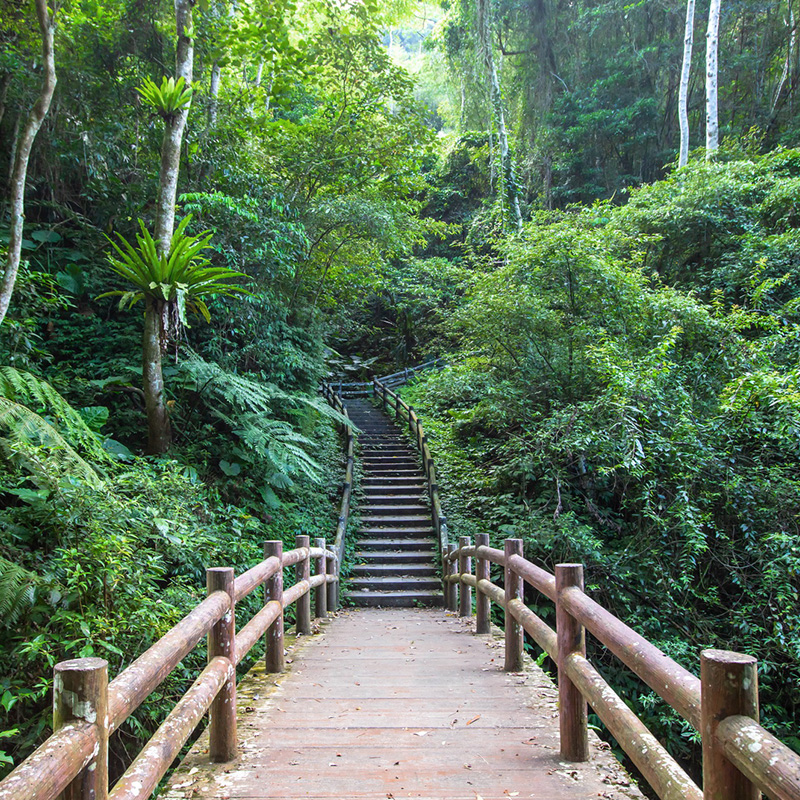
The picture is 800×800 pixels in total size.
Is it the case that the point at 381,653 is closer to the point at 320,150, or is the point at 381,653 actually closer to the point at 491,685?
the point at 491,685

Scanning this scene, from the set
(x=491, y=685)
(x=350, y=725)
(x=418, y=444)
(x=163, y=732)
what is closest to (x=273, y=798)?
(x=163, y=732)

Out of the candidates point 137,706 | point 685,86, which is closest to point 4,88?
point 137,706

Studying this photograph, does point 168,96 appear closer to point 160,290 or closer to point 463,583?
point 160,290

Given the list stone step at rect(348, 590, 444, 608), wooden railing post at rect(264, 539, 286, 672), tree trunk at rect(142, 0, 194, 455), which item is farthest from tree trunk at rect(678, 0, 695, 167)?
wooden railing post at rect(264, 539, 286, 672)

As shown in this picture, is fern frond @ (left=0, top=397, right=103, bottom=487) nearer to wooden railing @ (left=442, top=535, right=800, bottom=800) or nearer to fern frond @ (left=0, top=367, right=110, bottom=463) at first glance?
fern frond @ (left=0, top=367, right=110, bottom=463)

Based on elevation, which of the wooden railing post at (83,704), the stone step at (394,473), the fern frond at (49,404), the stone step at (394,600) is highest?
the fern frond at (49,404)

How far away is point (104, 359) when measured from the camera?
8.76 metres

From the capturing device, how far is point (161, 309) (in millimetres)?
7004

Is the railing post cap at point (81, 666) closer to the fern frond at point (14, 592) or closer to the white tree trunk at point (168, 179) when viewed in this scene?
the fern frond at point (14, 592)

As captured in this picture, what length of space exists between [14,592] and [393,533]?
7985mm

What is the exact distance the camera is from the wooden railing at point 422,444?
10.2 meters

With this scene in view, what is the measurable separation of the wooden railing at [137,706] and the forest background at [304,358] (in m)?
1.11

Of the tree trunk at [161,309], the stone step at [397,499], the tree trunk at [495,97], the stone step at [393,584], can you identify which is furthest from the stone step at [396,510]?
the tree trunk at [495,97]

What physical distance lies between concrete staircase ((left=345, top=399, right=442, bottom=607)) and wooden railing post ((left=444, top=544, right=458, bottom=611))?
1.58 feet
